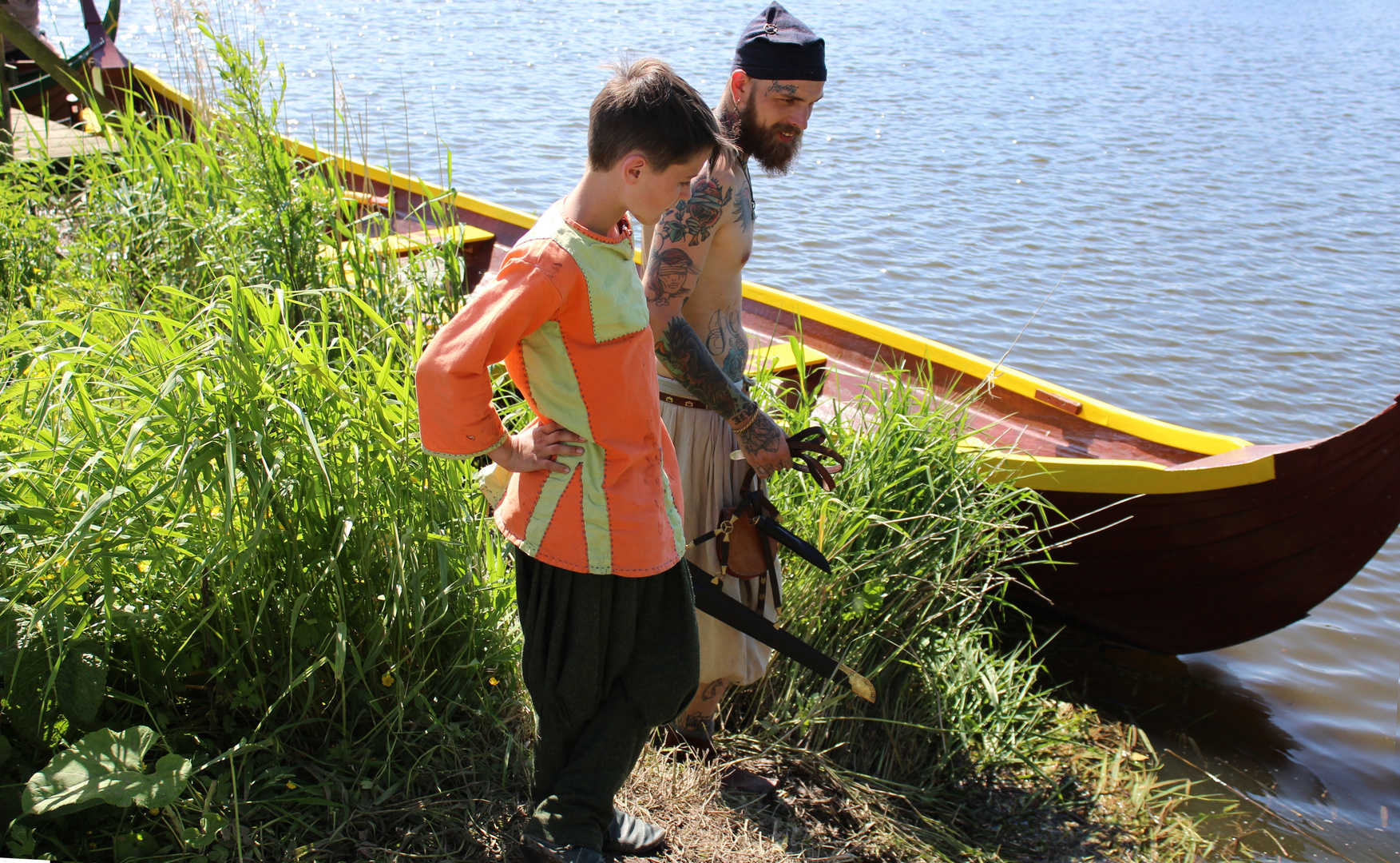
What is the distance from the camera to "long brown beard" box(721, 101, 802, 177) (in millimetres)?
2303

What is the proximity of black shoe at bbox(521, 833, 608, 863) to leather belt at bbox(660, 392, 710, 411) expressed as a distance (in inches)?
39.4

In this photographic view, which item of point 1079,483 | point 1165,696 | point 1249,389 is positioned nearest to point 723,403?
point 1079,483

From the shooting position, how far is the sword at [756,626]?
2.45 metres

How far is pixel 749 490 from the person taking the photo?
2.54 m

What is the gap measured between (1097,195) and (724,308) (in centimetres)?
888

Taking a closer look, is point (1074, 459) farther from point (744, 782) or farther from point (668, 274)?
point (668, 274)

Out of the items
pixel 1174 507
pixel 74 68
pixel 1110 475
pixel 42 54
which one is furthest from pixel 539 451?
pixel 74 68

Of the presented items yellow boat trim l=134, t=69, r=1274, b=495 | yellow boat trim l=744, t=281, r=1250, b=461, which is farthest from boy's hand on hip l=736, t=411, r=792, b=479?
yellow boat trim l=744, t=281, r=1250, b=461

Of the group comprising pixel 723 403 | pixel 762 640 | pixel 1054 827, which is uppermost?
pixel 723 403

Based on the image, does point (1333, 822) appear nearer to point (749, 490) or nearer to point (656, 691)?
point (749, 490)

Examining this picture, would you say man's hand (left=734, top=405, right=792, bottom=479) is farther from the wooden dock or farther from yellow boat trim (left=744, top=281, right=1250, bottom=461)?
the wooden dock

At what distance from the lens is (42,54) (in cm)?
612

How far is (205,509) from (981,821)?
85.7 inches

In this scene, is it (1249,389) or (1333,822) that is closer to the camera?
(1333,822)
